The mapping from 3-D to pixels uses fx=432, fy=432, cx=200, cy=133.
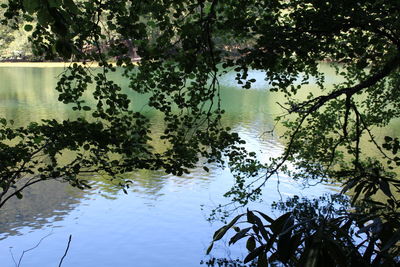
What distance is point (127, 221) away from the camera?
962cm

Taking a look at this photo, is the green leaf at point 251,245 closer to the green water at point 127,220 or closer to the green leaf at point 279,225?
the green leaf at point 279,225

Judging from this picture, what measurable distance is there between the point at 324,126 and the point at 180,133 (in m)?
2.84

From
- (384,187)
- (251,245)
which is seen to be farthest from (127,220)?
(384,187)

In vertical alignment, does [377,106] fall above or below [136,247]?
above

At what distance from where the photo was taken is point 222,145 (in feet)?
13.8

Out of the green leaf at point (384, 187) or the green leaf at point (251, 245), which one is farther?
the green leaf at point (251, 245)

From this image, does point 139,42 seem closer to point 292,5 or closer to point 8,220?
point 292,5

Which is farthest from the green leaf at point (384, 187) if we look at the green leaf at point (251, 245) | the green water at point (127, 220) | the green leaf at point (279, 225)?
the green water at point (127, 220)

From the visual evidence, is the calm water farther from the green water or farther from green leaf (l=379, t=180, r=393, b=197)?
green leaf (l=379, t=180, r=393, b=197)

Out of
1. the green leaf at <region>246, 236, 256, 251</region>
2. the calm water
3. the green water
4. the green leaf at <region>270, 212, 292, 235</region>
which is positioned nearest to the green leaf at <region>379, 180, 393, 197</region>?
the green leaf at <region>270, 212, 292, 235</region>

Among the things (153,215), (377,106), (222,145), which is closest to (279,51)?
(222,145)

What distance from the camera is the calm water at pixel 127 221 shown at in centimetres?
805

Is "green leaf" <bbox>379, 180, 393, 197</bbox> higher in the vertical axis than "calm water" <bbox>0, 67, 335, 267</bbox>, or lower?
higher

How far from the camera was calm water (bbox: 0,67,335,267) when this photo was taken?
8.05 m
